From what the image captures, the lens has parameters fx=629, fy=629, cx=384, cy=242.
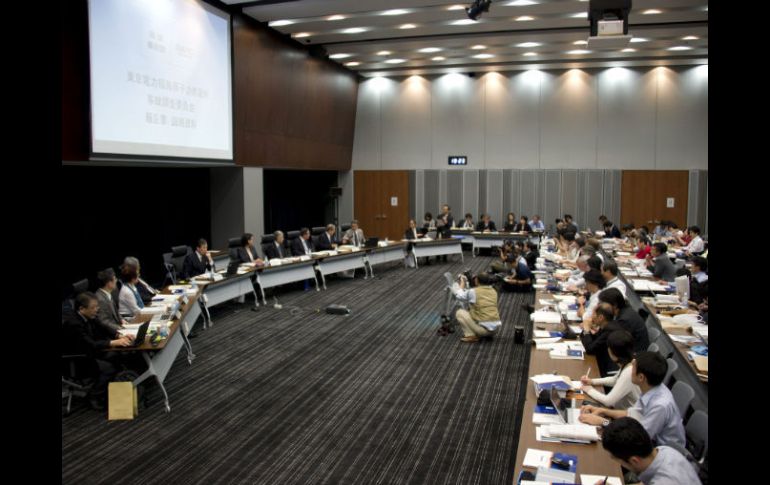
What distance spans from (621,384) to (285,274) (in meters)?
8.37

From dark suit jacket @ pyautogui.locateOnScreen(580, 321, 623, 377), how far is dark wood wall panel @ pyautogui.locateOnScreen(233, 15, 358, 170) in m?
10.0

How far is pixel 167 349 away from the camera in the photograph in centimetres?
690

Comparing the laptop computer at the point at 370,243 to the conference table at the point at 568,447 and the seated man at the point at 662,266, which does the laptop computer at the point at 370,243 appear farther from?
the conference table at the point at 568,447

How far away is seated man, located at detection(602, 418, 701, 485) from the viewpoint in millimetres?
3088


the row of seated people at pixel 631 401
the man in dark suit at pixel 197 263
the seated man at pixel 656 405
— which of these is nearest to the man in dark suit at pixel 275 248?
the man in dark suit at pixel 197 263

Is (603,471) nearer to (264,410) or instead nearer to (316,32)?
(264,410)

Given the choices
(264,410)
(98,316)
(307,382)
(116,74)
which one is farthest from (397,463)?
(116,74)

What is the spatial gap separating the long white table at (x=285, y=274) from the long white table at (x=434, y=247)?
13.2 ft

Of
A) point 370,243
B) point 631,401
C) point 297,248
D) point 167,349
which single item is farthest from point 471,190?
point 631,401

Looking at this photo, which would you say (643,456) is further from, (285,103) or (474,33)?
(285,103)

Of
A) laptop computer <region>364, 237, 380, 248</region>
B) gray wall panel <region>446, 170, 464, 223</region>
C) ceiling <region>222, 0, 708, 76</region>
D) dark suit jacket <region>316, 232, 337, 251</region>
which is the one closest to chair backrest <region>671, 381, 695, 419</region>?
ceiling <region>222, 0, 708, 76</region>

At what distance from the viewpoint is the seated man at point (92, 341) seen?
20.3 ft

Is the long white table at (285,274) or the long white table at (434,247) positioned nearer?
the long white table at (285,274)
